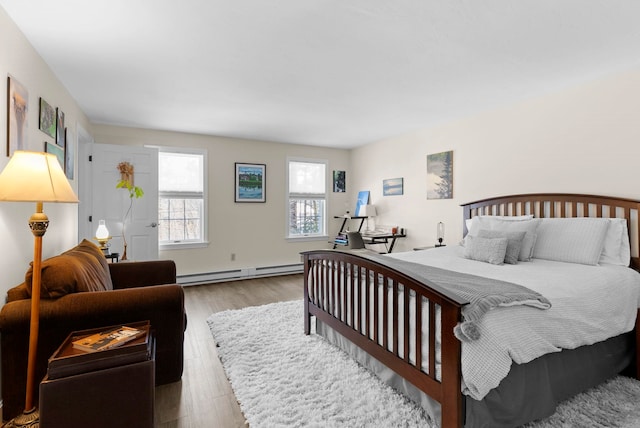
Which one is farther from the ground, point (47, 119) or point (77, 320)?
point (47, 119)

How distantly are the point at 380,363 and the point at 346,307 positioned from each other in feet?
1.51

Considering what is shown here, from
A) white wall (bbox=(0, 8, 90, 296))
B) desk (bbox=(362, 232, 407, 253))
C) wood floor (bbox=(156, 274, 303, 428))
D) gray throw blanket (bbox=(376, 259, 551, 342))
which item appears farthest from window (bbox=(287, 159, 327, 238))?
gray throw blanket (bbox=(376, 259, 551, 342))

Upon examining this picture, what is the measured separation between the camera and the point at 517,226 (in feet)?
9.84

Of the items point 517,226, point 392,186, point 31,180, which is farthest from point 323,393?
point 392,186

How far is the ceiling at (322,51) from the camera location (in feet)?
6.41

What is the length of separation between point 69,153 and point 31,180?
2.13 metres

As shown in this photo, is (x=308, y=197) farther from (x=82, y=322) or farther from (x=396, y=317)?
(x=82, y=322)

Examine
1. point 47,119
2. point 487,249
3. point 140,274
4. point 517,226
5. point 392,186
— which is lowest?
point 140,274

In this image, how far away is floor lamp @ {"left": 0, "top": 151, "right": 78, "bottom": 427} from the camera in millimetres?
1513

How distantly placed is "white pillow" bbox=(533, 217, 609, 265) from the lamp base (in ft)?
11.8

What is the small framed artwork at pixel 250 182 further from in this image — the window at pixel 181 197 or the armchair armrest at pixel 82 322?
the armchair armrest at pixel 82 322

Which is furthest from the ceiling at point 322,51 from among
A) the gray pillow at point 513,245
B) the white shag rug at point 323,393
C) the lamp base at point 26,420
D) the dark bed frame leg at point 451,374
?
the white shag rug at point 323,393

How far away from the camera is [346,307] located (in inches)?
96.7

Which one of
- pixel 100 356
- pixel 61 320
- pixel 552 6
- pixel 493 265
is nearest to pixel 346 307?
pixel 493 265
